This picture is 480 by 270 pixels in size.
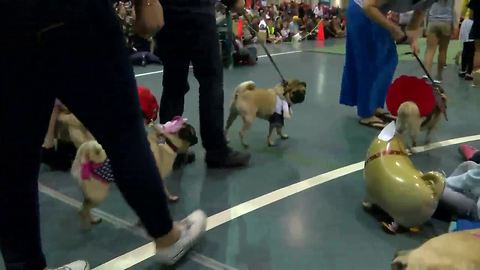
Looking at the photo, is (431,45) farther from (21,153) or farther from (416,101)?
(21,153)

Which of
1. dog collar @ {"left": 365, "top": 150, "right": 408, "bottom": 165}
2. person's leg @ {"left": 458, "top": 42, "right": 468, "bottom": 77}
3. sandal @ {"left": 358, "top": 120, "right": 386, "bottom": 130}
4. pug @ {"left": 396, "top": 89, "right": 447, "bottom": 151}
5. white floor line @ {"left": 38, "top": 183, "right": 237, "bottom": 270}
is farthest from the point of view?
person's leg @ {"left": 458, "top": 42, "right": 468, "bottom": 77}

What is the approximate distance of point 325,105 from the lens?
3.90 m

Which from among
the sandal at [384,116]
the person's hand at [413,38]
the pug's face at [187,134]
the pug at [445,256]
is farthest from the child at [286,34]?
the pug at [445,256]

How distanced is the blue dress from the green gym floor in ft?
0.63

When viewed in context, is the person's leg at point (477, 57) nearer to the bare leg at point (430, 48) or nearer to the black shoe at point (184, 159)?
the bare leg at point (430, 48)

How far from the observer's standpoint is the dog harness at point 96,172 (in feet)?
5.68

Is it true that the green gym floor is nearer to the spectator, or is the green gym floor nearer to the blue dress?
the blue dress

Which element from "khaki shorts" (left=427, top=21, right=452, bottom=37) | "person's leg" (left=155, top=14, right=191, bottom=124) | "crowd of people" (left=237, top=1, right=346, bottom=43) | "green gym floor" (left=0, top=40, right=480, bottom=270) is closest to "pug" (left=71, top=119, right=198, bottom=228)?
"green gym floor" (left=0, top=40, right=480, bottom=270)

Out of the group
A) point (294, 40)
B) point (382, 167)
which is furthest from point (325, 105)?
point (294, 40)

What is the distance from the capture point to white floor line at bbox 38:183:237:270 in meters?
1.64

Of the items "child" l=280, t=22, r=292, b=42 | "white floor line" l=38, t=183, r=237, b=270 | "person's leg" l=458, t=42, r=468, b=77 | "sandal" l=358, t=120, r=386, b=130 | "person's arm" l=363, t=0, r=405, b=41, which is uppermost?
"person's arm" l=363, t=0, r=405, b=41

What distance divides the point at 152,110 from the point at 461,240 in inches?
66.8

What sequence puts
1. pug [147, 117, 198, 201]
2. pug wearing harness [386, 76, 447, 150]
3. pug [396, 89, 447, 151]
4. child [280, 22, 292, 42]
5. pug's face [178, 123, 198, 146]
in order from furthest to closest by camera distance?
1. child [280, 22, 292, 42]
2. pug wearing harness [386, 76, 447, 150]
3. pug [396, 89, 447, 151]
4. pug's face [178, 123, 198, 146]
5. pug [147, 117, 198, 201]

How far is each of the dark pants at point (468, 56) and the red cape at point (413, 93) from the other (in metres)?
2.87
